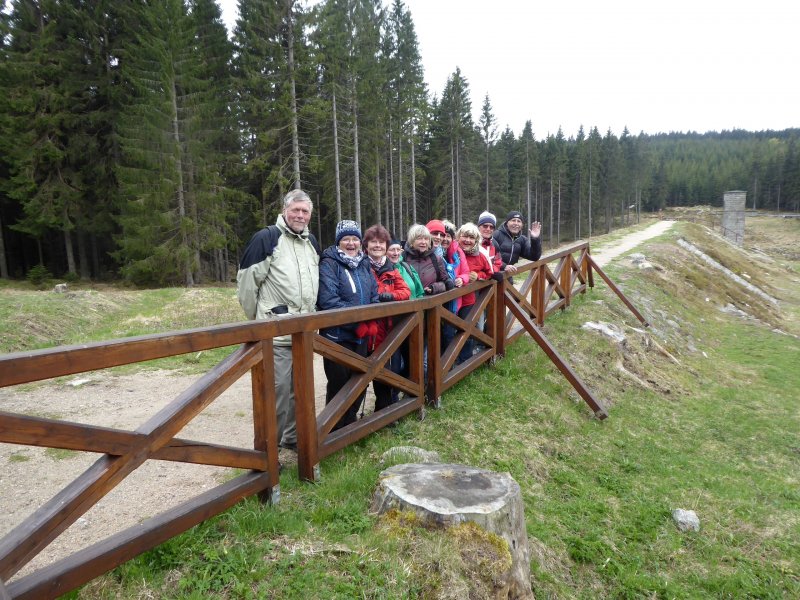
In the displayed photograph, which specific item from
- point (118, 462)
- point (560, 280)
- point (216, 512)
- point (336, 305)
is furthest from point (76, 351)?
point (560, 280)

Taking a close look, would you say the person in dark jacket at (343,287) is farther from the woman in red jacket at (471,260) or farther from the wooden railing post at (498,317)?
the wooden railing post at (498,317)

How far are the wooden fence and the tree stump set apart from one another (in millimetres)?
679

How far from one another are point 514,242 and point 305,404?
17.0 ft

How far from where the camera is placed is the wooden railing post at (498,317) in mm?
6281

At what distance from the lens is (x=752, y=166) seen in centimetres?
8088

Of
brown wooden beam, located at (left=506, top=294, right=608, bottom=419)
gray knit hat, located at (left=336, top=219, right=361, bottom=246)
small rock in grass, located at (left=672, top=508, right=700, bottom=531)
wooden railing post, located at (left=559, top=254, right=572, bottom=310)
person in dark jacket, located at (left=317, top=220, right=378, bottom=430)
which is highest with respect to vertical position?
gray knit hat, located at (left=336, top=219, right=361, bottom=246)

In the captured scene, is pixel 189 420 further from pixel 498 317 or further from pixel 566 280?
pixel 566 280

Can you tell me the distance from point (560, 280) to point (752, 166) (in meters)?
96.0

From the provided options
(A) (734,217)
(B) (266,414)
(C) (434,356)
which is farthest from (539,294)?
(A) (734,217)

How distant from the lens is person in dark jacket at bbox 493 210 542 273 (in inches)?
285

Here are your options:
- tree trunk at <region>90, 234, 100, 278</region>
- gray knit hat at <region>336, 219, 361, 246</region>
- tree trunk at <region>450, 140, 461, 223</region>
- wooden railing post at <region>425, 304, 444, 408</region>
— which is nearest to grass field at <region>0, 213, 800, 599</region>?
wooden railing post at <region>425, 304, 444, 408</region>

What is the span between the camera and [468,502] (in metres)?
2.74

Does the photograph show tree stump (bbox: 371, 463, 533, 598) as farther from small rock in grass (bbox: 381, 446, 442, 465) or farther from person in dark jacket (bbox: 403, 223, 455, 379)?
person in dark jacket (bbox: 403, 223, 455, 379)

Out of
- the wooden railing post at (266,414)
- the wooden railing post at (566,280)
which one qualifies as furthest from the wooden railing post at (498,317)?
the wooden railing post at (266,414)
